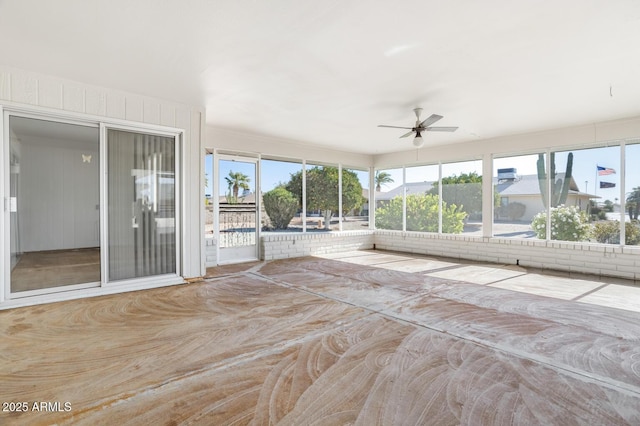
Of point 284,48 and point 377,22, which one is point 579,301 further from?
point 284,48

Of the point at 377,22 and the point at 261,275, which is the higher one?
the point at 377,22

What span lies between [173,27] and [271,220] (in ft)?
15.8

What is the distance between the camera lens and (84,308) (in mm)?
3678

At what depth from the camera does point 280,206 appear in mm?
7340

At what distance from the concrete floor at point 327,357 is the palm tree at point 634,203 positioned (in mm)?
1896

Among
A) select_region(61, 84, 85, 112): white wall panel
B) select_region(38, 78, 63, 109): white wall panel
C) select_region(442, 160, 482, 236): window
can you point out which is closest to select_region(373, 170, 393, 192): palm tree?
select_region(442, 160, 482, 236): window

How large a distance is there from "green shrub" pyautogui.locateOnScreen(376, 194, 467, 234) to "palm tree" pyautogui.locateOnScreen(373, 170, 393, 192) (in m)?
0.55

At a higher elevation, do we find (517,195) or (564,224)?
(517,195)

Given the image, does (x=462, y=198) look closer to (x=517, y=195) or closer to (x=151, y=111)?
(x=517, y=195)

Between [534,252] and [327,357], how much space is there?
5.65 meters

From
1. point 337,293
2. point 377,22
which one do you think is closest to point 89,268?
point 337,293

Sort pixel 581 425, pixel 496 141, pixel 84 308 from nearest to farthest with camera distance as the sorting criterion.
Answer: pixel 581 425 < pixel 84 308 < pixel 496 141

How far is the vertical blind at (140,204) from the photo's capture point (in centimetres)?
439

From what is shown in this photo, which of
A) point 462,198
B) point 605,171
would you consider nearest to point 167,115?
point 462,198
